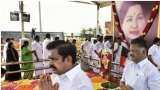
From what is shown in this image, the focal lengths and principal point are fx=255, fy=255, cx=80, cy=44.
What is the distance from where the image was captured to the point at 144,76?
1897 millimetres

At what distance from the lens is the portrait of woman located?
21.8 ft

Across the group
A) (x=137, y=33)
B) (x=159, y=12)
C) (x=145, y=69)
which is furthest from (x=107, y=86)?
(x=145, y=69)

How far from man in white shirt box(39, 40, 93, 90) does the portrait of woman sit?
5.24 m

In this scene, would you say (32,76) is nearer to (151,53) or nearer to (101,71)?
(101,71)

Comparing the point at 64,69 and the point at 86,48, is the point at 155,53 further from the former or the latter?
→ the point at 64,69

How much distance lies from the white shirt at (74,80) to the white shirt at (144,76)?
584 mm

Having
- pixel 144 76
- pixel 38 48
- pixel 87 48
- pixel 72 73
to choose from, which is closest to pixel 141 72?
pixel 144 76

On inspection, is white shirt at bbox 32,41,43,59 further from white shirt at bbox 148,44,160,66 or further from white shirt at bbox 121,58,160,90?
white shirt at bbox 121,58,160,90

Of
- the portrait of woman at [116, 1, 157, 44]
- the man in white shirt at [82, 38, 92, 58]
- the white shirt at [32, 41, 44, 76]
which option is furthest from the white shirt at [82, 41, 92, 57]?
the white shirt at [32, 41, 44, 76]

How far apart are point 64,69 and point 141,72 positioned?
705mm

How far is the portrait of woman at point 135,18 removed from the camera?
262 inches

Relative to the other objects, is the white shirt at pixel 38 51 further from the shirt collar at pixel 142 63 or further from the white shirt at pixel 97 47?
the shirt collar at pixel 142 63

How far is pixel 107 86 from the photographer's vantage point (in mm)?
5449

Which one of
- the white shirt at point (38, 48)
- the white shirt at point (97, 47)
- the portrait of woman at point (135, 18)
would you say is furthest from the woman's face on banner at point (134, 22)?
the white shirt at point (38, 48)
